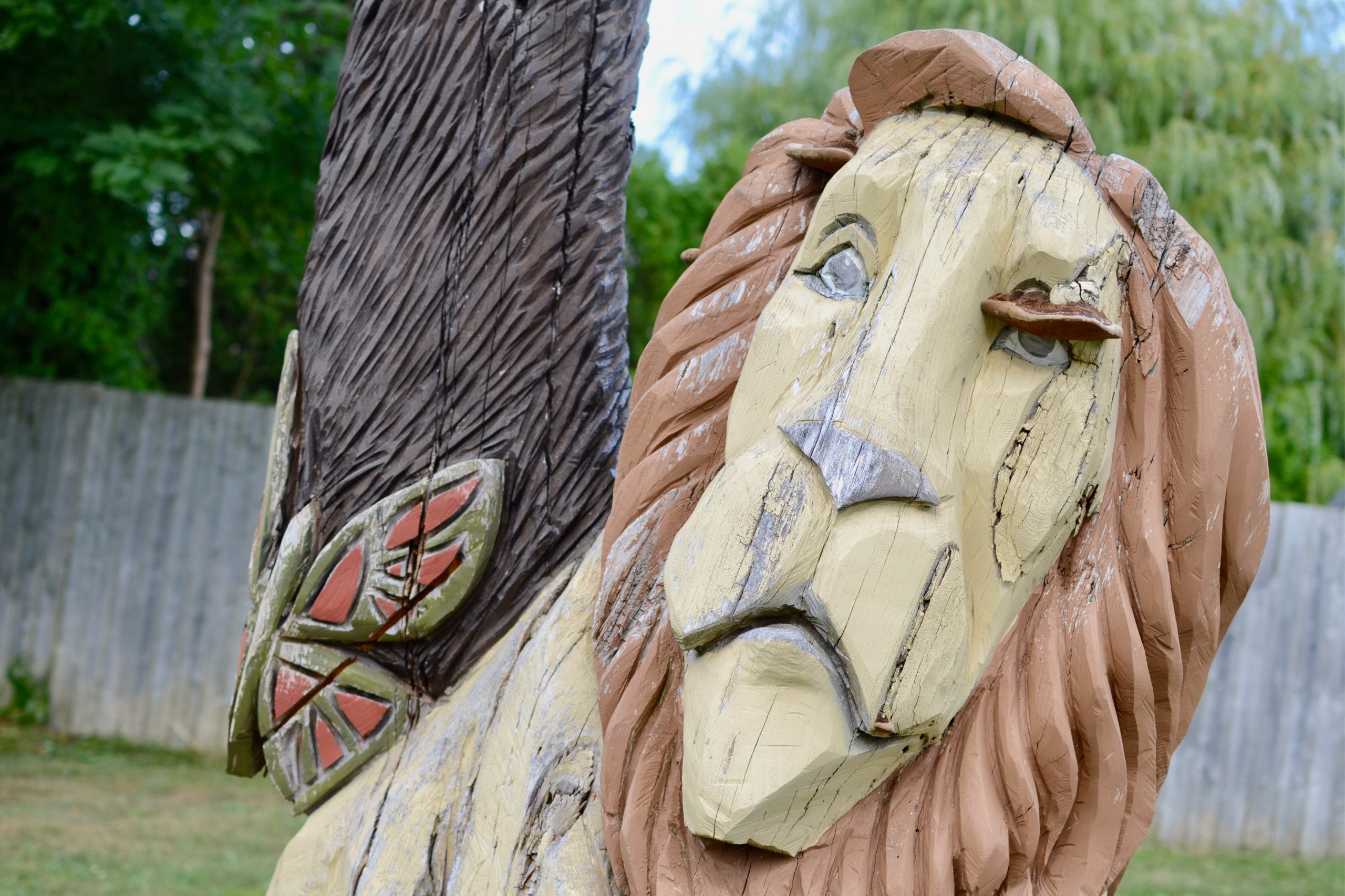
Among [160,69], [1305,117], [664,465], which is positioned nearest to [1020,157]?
[664,465]

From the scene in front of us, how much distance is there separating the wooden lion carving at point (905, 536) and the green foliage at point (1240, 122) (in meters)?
6.33

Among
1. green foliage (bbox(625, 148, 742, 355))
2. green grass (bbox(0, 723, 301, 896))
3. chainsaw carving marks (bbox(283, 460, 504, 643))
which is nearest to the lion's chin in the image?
chainsaw carving marks (bbox(283, 460, 504, 643))

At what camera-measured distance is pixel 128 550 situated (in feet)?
19.2

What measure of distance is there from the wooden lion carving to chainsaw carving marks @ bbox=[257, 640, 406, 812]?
0.62ft

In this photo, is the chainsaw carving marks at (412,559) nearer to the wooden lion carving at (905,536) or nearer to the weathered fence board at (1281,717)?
the wooden lion carving at (905,536)

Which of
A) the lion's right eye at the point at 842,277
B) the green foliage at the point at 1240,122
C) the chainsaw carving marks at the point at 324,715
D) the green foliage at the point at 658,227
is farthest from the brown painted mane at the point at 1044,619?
the green foliage at the point at 1240,122

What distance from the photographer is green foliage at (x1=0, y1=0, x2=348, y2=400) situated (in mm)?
4742

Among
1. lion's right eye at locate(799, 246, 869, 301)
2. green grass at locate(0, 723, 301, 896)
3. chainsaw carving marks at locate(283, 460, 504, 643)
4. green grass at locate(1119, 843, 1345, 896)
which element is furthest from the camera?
green grass at locate(1119, 843, 1345, 896)

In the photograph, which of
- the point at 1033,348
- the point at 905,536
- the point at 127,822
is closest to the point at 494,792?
the point at 905,536

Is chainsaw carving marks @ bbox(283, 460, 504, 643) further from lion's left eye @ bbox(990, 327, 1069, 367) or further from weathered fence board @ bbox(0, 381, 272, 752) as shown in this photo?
weathered fence board @ bbox(0, 381, 272, 752)

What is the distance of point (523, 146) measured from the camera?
1.41 meters

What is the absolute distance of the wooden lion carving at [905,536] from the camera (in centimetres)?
92

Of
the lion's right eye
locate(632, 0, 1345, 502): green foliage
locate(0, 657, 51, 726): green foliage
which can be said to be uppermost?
locate(632, 0, 1345, 502): green foliage

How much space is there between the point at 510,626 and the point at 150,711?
17.0 ft
